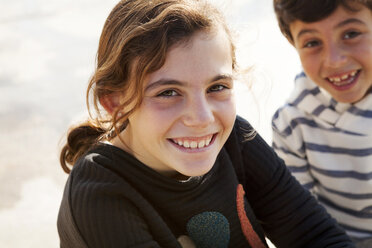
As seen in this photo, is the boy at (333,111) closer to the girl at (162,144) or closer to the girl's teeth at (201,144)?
the girl at (162,144)

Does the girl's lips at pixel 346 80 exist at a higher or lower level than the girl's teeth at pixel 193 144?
higher

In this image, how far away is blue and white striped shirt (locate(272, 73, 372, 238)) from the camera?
1.94m

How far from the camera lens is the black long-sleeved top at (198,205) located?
4.49ft

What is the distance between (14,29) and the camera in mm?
4652

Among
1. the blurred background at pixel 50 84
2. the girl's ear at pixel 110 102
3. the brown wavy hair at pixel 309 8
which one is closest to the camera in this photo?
the girl's ear at pixel 110 102

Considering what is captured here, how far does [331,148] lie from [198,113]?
831 millimetres

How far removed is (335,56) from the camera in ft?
6.12

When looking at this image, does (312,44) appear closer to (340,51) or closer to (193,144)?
(340,51)

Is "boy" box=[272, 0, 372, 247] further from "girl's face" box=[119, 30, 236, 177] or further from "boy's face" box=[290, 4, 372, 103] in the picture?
"girl's face" box=[119, 30, 236, 177]

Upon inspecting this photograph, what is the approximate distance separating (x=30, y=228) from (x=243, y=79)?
1.22m

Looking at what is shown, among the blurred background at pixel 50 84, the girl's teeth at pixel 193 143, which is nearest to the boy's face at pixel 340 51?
the blurred background at pixel 50 84

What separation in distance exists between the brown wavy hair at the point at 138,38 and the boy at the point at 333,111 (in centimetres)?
54

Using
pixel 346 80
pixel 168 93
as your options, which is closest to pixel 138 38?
pixel 168 93

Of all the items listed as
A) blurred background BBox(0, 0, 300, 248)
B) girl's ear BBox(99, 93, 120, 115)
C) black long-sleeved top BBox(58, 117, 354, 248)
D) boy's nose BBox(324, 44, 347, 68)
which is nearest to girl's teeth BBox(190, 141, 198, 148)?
black long-sleeved top BBox(58, 117, 354, 248)
